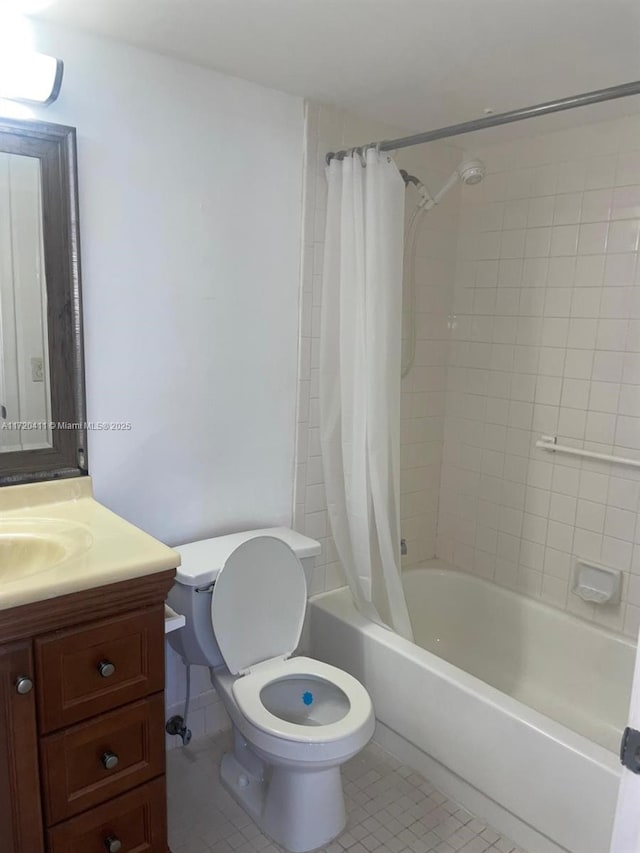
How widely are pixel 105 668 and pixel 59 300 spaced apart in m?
0.97

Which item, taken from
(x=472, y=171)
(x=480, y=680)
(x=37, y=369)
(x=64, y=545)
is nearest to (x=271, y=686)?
(x=480, y=680)

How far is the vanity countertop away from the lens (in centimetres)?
127

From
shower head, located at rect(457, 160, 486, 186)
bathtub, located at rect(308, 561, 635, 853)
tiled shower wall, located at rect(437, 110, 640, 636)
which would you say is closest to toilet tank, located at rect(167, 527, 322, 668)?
bathtub, located at rect(308, 561, 635, 853)

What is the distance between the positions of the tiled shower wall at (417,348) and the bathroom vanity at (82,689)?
3.17 ft

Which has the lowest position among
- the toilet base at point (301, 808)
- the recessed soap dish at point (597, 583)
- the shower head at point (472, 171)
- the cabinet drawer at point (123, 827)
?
the toilet base at point (301, 808)

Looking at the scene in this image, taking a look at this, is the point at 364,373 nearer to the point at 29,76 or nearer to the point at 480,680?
the point at 480,680

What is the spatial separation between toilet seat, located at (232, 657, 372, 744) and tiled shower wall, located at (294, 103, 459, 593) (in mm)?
411

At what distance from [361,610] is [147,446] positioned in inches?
39.2

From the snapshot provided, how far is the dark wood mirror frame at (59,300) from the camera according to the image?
1664 mm

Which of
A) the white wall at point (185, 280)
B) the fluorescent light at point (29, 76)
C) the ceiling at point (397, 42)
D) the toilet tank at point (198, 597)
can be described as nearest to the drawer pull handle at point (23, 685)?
the toilet tank at point (198, 597)

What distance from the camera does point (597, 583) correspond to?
2.39 meters

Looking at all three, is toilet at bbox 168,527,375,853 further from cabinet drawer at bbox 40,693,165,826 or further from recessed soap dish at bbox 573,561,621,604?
recessed soap dish at bbox 573,561,621,604

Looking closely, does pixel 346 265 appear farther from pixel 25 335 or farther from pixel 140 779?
pixel 140 779

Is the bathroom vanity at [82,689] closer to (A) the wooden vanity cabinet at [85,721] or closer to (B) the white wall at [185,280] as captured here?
(A) the wooden vanity cabinet at [85,721]
